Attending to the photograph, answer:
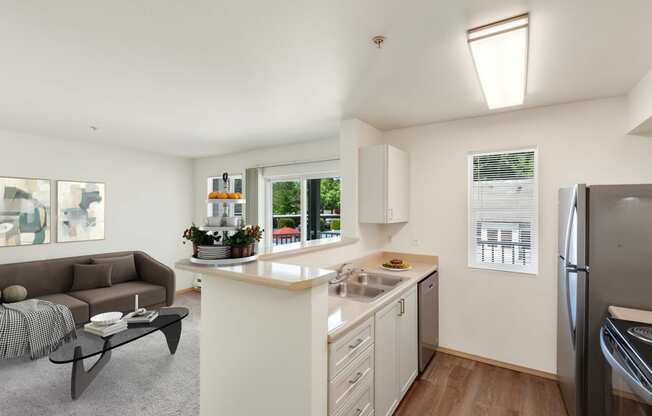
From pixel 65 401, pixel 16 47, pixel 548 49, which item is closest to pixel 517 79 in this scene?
pixel 548 49

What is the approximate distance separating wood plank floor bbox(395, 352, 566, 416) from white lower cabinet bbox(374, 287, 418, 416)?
0.47 feet

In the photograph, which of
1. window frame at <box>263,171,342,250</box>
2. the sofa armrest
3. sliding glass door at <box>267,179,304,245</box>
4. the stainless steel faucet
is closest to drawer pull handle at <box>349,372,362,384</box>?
the stainless steel faucet

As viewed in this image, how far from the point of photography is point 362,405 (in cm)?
183

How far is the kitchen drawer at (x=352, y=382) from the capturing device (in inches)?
61.1

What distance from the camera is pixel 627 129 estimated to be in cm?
246

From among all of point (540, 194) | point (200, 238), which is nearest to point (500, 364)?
point (540, 194)

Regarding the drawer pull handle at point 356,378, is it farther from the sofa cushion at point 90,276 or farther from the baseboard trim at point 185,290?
the baseboard trim at point 185,290

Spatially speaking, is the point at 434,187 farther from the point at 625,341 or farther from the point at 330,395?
the point at 330,395

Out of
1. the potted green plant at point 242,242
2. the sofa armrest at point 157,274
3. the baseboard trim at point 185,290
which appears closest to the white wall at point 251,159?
the sofa armrest at point 157,274

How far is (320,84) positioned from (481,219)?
215 centimetres

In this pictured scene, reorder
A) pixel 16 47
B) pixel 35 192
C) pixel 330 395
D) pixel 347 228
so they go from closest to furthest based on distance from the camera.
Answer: pixel 330 395 < pixel 16 47 < pixel 347 228 < pixel 35 192

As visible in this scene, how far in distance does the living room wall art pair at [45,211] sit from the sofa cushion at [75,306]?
865 mm

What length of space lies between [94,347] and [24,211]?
257cm

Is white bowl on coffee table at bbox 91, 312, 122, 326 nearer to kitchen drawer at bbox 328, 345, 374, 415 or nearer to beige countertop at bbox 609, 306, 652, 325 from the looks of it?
kitchen drawer at bbox 328, 345, 374, 415
